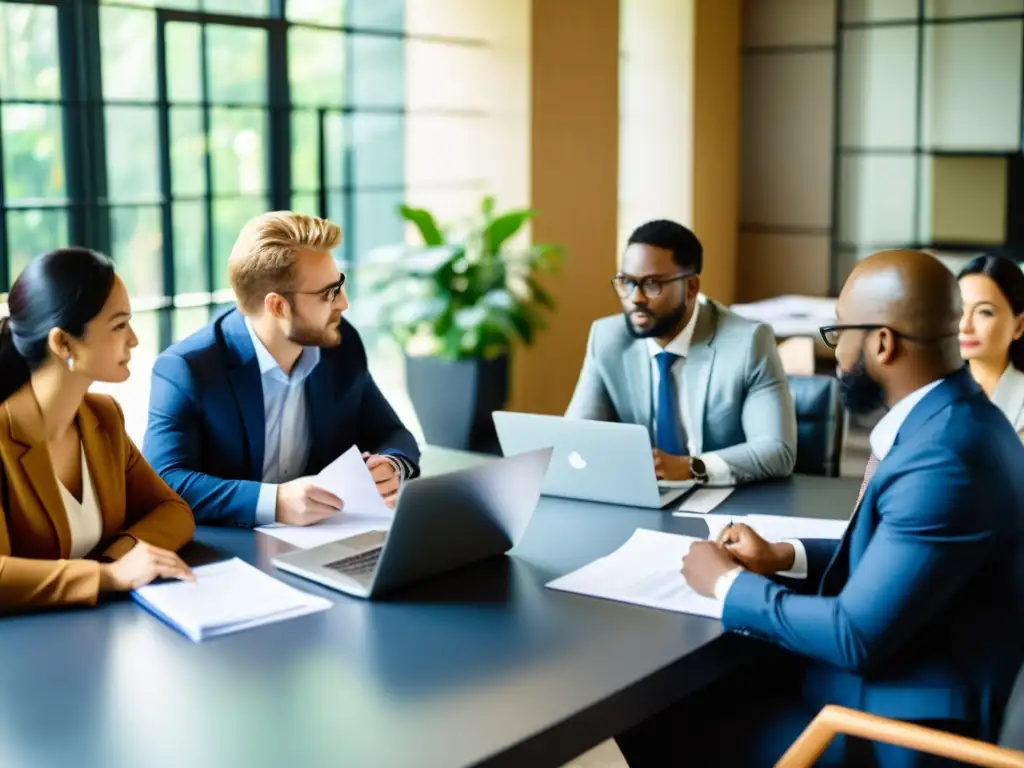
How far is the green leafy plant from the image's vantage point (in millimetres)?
6152

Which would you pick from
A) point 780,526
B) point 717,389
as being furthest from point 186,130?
point 780,526

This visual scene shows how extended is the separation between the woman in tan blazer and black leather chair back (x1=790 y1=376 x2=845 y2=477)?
1828 millimetres

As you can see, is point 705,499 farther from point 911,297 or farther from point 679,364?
point 911,297

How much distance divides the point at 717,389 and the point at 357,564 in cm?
136

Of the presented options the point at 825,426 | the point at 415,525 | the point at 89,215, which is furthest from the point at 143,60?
the point at 415,525

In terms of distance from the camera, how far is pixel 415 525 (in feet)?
7.23

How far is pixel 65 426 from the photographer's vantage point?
7.82 feet

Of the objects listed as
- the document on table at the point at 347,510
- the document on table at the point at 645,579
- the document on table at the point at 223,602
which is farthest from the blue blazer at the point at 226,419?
the document on table at the point at 645,579

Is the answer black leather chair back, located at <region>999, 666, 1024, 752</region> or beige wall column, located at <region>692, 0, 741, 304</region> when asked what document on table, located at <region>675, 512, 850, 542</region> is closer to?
black leather chair back, located at <region>999, 666, 1024, 752</region>

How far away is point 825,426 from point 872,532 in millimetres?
1494

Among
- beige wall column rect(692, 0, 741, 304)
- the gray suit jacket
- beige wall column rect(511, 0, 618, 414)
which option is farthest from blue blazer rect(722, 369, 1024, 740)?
beige wall column rect(692, 0, 741, 304)

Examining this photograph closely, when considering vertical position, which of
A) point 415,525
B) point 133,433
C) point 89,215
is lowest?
point 133,433

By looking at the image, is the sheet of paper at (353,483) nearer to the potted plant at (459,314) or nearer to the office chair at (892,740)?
the office chair at (892,740)

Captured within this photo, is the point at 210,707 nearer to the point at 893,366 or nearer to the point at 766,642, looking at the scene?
the point at 766,642
